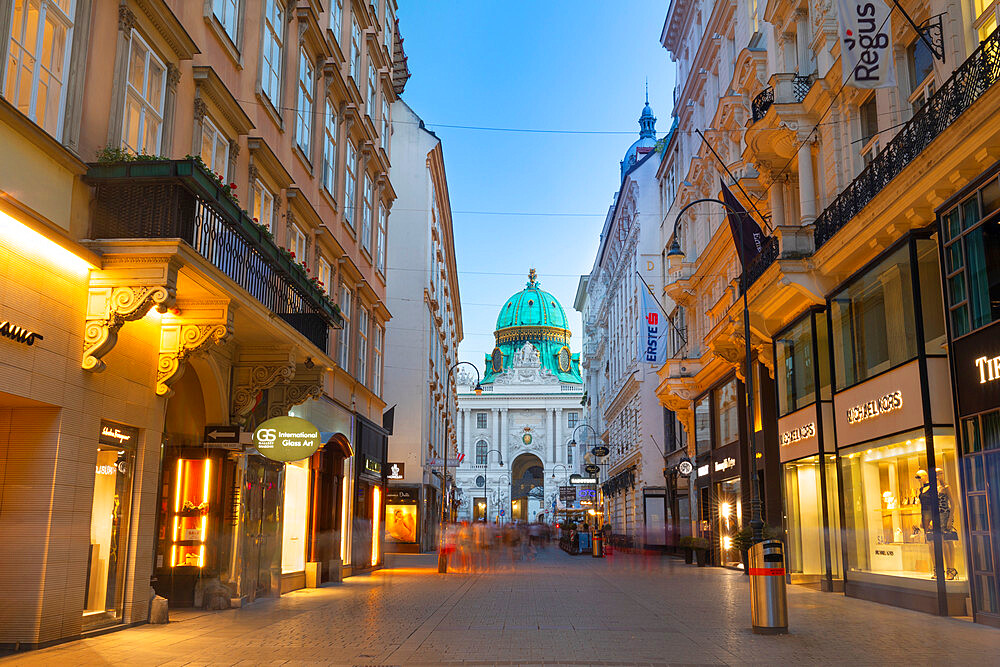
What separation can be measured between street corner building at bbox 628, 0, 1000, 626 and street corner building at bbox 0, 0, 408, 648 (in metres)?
9.67

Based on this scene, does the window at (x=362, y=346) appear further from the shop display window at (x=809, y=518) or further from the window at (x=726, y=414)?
the shop display window at (x=809, y=518)

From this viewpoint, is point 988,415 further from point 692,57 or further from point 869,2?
point 692,57

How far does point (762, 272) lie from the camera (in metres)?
24.0

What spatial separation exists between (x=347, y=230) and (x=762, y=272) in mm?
11540

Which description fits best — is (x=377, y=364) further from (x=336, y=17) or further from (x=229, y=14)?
(x=229, y=14)

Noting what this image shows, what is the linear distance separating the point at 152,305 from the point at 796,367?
16.9 meters

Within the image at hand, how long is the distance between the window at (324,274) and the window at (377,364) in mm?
7430

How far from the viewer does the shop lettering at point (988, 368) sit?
13.8m

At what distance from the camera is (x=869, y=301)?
1920cm

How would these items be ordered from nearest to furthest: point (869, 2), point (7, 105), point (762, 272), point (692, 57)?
point (7, 105) → point (869, 2) → point (762, 272) → point (692, 57)

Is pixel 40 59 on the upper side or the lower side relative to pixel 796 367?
upper

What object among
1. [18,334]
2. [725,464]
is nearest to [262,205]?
[18,334]

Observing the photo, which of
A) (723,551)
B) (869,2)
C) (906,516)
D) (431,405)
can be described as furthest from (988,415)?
(431,405)

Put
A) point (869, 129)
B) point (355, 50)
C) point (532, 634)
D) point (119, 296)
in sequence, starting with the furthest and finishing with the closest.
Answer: point (355, 50) < point (869, 129) < point (532, 634) < point (119, 296)
